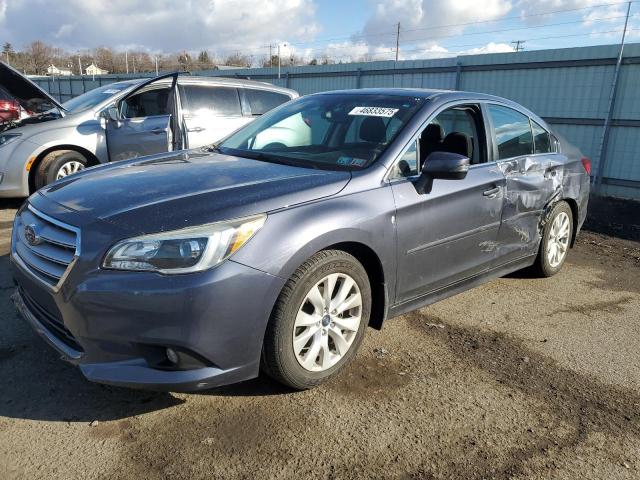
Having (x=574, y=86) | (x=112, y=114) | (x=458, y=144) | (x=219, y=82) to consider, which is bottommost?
(x=112, y=114)

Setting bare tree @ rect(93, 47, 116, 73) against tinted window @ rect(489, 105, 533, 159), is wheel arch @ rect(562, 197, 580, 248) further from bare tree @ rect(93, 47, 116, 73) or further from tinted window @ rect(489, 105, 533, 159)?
bare tree @ rect(93, 47, 116, 73)

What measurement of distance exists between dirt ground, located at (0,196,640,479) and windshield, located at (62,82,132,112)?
4291 mm

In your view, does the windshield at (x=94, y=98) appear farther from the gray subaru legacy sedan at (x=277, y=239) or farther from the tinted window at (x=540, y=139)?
the tinted window at (x=540, y=139)

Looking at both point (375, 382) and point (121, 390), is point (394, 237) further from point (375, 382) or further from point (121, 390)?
point (121, 390)

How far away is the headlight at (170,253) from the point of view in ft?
7.82

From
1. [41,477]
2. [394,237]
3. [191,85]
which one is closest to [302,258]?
[394,237]

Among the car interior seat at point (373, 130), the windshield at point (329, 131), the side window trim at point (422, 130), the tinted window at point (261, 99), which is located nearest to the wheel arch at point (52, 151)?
the tinted window at point (261, 99)

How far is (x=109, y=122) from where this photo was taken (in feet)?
23.2

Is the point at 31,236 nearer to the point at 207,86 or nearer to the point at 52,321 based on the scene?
the point at 52,321

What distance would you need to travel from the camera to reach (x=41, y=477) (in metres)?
2.23

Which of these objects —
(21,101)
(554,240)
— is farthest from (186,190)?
(21,101)

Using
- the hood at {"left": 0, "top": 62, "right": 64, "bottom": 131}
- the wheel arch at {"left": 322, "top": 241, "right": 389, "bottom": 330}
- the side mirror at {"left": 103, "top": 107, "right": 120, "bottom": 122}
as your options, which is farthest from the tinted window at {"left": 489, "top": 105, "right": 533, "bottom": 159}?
the hood at {"left": 0, "top": 62, "right": 64, "bottom": 131}

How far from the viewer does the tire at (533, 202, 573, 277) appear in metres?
4.72

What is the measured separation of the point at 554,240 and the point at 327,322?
297 centimetres
